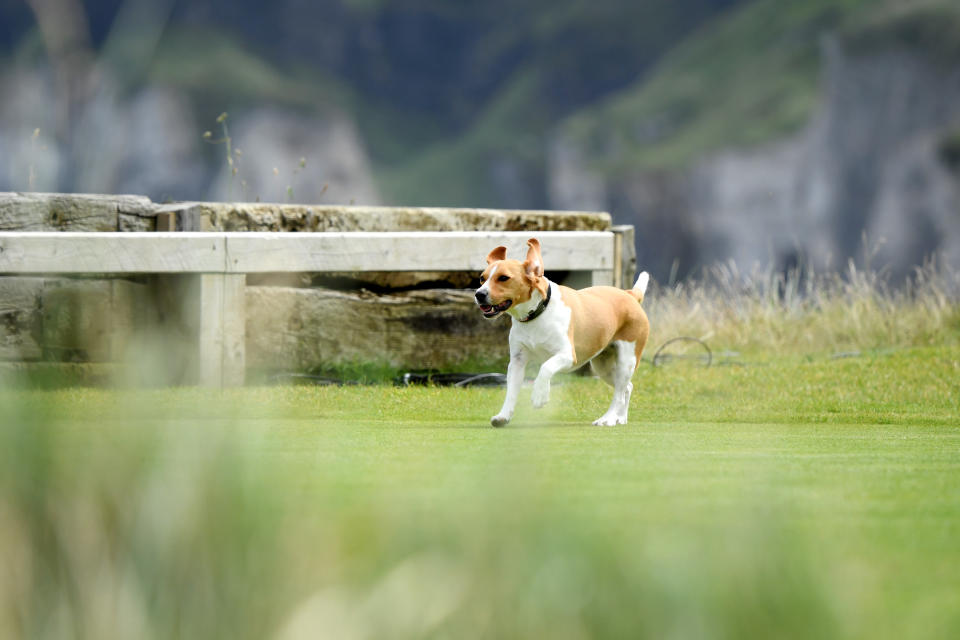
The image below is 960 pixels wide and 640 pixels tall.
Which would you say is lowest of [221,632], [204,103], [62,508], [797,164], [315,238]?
[221,632]

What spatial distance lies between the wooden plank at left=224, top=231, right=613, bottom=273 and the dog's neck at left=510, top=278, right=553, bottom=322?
2819 mm

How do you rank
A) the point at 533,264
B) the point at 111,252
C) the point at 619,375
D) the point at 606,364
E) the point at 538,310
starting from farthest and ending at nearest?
the point at 111,252 < the point at 606,364 < the point at 619,375 < the point at 538,310 < the point at 533,264

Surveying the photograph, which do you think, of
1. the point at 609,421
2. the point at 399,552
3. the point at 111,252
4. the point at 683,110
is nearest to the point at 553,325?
the point at 609,421

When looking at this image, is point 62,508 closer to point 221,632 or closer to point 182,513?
point 182,513

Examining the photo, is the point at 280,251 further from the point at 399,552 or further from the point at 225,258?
the point at 399,552

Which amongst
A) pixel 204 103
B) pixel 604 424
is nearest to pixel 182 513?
pixel 604 424

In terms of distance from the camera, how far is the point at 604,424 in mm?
6902

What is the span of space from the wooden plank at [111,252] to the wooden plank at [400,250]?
0.19m

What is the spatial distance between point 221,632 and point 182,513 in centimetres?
27

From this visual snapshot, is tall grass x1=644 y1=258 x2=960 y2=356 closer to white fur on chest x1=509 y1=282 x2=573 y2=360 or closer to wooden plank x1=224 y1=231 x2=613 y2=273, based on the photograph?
wooden plank x1=224 y1=231 x2=613 y2=273

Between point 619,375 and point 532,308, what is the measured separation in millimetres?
739

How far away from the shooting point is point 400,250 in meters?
9.55

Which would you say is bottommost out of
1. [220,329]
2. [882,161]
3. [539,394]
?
[539,394]

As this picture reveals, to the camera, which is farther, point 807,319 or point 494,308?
point 807,319
